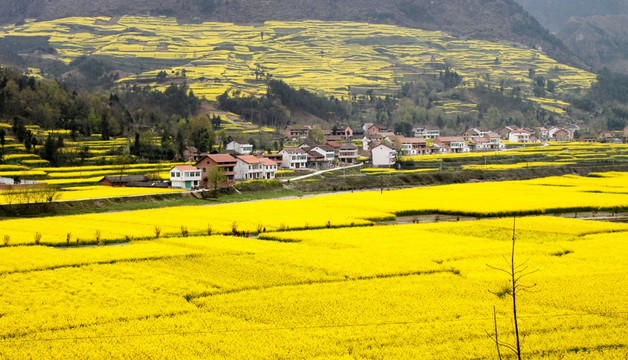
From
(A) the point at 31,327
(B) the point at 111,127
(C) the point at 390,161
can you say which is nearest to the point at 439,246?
(A) the point at 31,327

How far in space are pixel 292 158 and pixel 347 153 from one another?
10.1m

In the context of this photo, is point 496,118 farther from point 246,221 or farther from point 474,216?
point 246,221

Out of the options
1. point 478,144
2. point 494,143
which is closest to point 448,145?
point 478,144

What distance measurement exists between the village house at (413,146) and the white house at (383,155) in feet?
37.5

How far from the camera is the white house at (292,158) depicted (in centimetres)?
6650

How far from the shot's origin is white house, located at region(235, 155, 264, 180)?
5704 cm

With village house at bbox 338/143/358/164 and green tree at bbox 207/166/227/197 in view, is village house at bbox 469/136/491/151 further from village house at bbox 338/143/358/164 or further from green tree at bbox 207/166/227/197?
green tree at bbox 207/166/227/197

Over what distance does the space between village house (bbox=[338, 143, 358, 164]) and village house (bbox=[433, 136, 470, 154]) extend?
16.8 metres

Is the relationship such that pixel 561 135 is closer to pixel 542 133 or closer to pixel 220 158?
pixel 542 133

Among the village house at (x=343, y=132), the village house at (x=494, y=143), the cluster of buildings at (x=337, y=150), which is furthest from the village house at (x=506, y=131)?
the village house at (x=343, y=132)

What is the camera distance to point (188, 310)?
55.4 ft

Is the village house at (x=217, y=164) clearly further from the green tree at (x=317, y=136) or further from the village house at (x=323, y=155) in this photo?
the green tree at (x=317, y=136)

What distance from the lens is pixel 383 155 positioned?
71375mm

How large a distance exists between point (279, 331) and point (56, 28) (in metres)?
181
